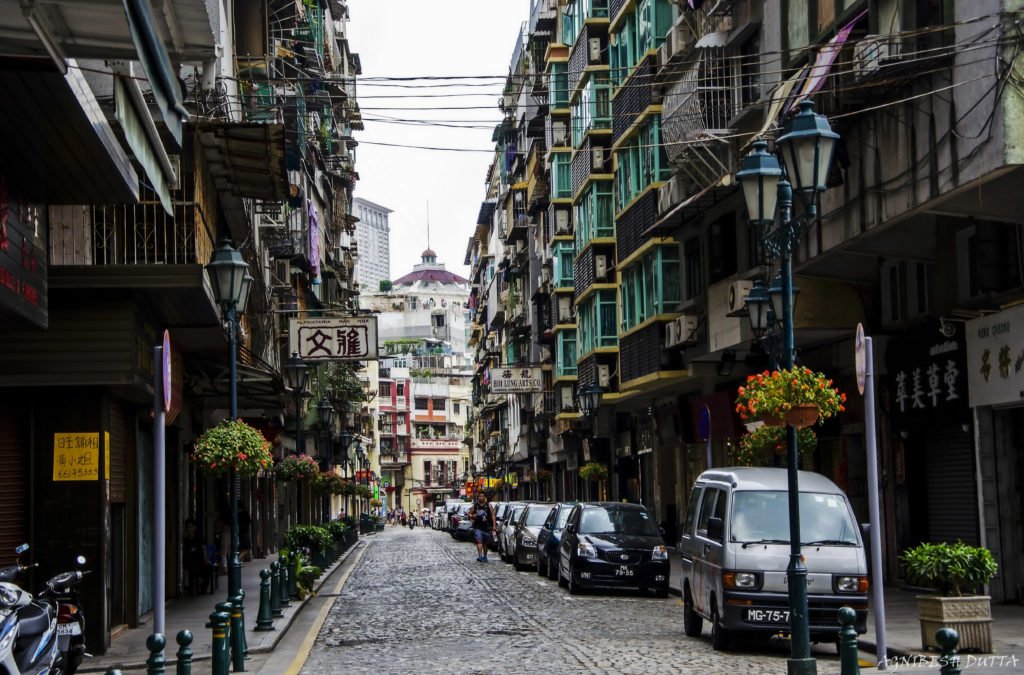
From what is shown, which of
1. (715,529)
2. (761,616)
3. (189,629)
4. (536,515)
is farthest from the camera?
(536,515)

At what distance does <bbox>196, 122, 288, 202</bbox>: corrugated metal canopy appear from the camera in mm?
22109

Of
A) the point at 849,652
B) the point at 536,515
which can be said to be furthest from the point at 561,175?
the point at 849,652

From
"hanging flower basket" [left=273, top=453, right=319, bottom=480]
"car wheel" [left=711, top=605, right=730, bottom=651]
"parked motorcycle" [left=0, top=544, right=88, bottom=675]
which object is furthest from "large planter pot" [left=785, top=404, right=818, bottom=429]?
"hanging flower basket" [left=273, top=453, right=319, bottom=480]

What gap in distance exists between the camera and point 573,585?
27031 millimetres

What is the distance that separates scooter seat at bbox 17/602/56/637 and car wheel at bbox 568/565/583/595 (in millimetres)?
15173

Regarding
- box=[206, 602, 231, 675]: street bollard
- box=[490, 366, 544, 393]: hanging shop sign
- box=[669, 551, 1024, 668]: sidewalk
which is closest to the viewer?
box=[206, 602, 231, 675]: street bollard

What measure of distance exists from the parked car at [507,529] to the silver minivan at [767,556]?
80.6 feet

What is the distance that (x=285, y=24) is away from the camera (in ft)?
160

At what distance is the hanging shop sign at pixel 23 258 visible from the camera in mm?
14430

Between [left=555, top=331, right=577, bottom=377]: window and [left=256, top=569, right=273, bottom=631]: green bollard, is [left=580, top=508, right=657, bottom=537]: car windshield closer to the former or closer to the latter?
[left=256, top=569, right=273, bottom=631]: green bollard

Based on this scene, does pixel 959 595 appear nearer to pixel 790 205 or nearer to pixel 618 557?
pixel 790 205

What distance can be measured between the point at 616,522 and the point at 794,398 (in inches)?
511

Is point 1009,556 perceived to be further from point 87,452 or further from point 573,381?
point 573,381

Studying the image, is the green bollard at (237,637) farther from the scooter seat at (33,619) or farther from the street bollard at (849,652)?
the street bollard at (849,652)
